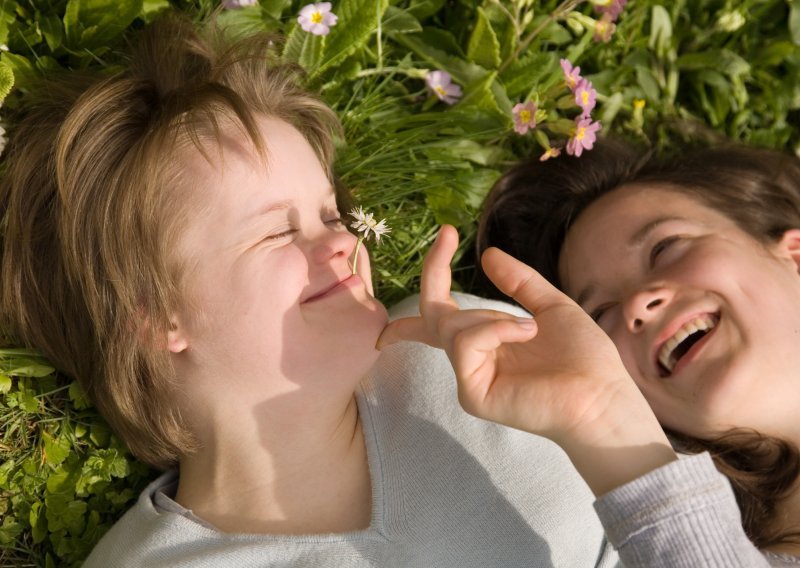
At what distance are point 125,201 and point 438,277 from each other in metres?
0.73

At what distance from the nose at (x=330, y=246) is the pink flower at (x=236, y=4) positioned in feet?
2.57

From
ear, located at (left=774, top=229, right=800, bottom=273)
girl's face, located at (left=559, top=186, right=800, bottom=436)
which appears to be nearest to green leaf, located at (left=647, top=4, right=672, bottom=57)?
girl's face, located at (left=559, top=186, right=800, bottom=436)

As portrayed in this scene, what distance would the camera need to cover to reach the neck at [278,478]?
2.05 m

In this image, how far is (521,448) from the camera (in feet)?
7.30

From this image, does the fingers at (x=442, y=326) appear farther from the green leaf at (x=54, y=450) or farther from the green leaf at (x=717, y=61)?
the green leaf at (x=717, y=61)

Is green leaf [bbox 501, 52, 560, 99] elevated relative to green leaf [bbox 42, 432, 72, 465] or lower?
elevated

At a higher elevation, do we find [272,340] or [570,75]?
[570,75]

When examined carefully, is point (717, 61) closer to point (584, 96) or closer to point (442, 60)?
point (584, 96)

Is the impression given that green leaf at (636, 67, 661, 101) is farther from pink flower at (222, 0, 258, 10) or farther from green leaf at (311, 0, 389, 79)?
pink flower at (222, 0, 258, 10)

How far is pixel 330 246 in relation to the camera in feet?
6.13

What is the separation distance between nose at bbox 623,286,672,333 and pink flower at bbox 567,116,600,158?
1.67 feet

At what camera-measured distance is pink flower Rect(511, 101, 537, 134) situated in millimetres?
2498

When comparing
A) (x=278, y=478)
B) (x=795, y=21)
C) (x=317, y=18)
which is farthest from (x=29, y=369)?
(x=795, y=21)

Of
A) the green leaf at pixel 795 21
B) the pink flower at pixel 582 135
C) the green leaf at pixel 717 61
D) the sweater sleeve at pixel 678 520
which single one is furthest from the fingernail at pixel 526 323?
the green leaf at pixel 795 21
